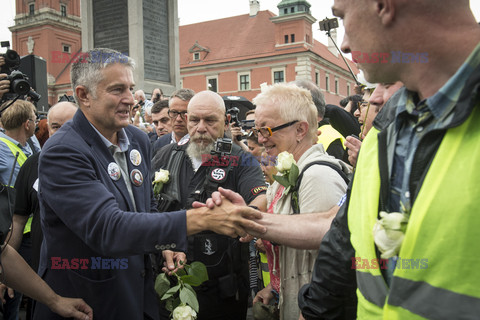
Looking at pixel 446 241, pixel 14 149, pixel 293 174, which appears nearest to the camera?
pixel 446 241

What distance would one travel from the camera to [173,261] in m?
3.12

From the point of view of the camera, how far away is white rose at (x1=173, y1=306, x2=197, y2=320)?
277cm

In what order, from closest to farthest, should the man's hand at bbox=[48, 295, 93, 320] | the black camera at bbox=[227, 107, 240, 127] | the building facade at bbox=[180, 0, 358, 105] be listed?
the man's hand at bbox=[48, 295, 93, 320] < the black camera at bbox=[227, 107, 240, 127] < the building facade at bbox=[180, 0, 358, 105]

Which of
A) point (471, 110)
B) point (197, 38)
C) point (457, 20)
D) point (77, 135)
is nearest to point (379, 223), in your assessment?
point (471, 110)

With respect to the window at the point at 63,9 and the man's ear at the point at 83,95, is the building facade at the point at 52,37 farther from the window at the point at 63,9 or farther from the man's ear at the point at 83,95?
the man's ear at the point at 83,95

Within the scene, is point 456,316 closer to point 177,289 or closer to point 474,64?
point 474,64

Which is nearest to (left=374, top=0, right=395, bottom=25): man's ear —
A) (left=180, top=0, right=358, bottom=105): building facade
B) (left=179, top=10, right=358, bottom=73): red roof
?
(left=180, top=0, right=358, bottom=105): building facade

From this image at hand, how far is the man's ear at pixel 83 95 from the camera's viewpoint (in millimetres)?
2604

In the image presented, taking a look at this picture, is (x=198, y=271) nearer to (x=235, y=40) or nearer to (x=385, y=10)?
(x=385, y=10)

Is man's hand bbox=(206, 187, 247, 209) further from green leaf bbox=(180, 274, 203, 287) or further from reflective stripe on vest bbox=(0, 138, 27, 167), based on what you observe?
reflective stripe on vest bbox=(0, 138, 27, 167)

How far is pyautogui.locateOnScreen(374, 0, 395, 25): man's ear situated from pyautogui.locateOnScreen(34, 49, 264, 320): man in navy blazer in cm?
140

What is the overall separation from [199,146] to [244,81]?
4187 centimetres
